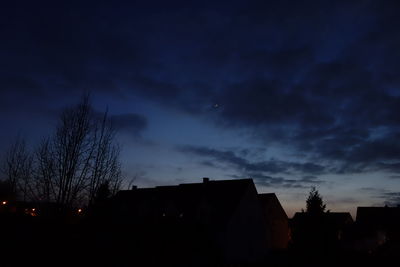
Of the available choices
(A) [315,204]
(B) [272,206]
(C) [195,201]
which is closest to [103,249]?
(A) [315,204]

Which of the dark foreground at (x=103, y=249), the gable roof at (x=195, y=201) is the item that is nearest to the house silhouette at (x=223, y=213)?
the gable roof at (x=195, y=201)

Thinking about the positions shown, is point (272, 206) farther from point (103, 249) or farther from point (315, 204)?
point (103, 249)

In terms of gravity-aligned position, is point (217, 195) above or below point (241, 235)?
above

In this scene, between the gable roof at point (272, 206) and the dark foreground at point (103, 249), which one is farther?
the gable roof at point (272, 206)

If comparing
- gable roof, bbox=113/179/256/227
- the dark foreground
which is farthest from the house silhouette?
the dark foreground

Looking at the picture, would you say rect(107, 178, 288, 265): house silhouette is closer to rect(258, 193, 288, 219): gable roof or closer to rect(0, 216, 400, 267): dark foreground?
rect(258, 193, 288, 219): gable roof

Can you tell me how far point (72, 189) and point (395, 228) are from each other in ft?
174

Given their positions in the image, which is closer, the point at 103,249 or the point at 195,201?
the point at 103,249

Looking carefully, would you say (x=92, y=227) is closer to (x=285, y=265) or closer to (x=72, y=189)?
(x=72, y=189)

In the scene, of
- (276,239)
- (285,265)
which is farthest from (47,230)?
(276,239)

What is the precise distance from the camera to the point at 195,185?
43250mm

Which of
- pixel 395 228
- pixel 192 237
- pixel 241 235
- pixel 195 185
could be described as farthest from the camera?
pixel 395 228

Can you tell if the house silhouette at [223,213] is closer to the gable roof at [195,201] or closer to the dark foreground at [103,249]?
the gable roof at [195,201]

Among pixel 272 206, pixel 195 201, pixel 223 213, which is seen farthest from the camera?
pixel 272 206
